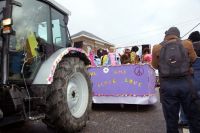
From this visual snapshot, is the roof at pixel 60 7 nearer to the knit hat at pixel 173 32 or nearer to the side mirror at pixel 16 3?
the side mirror at pixel 16 3

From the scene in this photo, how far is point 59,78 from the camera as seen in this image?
5.53 m

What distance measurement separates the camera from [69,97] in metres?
6.00

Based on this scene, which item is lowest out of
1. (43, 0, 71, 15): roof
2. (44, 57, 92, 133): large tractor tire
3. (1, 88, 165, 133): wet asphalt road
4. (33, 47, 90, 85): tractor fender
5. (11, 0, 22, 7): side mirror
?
(1, 88, 165, 133): wet asphalt road

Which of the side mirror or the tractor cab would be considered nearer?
the tractor cab

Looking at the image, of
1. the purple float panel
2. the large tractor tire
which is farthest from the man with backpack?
the purple float panel

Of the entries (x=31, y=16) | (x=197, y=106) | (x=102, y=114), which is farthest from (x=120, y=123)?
(x=31, y=16)

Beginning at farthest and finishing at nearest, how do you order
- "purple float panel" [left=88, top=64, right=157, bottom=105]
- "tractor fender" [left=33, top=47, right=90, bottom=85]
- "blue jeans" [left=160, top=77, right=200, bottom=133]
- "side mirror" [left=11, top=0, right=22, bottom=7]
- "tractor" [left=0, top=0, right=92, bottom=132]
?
"purple float panel" [left=88, top=64, right=157, bottom=105] → "tractor fender" [left=33, top=47, right=90, bottom=85] → "side mirror" [left=11, top=0, right=22, bottom=7] → "tractor" [left=0, top=0, right=92, bottom=132] → "blue jeans" [left=160, top=77, right=200, bottom=133]

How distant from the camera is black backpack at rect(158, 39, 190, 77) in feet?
15.3

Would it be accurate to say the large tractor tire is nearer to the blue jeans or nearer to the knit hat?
the blue jeans

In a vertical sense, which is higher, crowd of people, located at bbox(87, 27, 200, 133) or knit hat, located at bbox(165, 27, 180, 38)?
knit hat, located at bbox(165, 27, 180, 38)

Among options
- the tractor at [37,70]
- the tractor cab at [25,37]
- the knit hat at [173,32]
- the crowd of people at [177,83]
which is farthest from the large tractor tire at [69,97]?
the knit hat at [173,32]

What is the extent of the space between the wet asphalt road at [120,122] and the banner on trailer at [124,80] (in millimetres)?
468

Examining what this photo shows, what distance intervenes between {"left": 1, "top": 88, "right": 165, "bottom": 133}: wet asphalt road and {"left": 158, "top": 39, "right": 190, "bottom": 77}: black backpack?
5.45 feet

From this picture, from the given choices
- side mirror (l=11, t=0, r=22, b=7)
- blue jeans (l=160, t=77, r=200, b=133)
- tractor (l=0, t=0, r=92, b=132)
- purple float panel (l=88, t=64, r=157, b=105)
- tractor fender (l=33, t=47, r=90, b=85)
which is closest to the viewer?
blue jeans (l=160, t=77, r=200, b=133)
